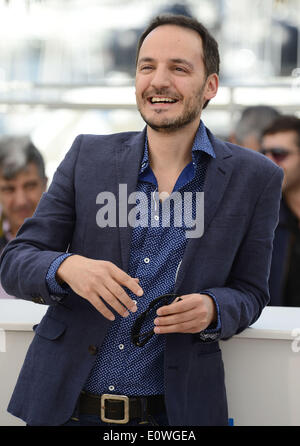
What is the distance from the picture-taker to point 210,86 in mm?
1312

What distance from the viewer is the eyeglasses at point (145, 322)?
42.3 inches

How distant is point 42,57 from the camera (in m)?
4.68

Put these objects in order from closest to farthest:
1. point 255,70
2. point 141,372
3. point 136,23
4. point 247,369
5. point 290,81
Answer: point 141,372, point 247,369, point 290,81, point 255,70, point 136,23

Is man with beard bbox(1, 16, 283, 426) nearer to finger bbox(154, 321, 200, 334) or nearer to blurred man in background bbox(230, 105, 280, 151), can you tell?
finger bbox(154, 321, 200, 334)

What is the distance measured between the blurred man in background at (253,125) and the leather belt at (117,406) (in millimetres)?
1768

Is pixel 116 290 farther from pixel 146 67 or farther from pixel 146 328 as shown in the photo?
pixel 146 67

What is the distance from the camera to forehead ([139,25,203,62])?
3.91 feet

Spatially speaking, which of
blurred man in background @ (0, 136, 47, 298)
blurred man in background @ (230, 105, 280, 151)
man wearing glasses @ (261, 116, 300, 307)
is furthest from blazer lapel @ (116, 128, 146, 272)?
blurred man in background @ (230, 105, 280, 151)

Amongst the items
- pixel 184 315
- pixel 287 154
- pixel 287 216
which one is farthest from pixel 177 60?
pixel 287 154

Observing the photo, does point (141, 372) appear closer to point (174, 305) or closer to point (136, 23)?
point (174, 305)

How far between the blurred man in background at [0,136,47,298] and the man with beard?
1428mm
